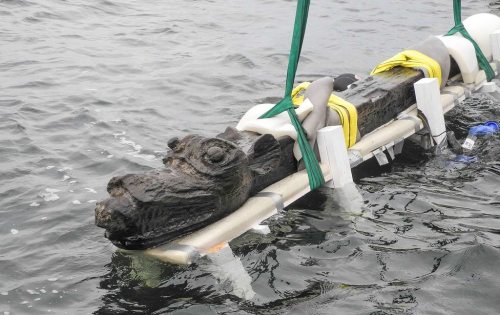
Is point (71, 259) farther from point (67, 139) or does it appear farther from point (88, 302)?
point (67, 139)

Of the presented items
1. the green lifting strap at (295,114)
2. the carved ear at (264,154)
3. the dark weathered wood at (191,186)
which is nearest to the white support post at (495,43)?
the green lifting strap at (295,114)

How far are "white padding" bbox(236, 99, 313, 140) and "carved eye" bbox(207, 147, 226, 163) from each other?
0.73 metres

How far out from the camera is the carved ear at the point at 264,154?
16.6 ft

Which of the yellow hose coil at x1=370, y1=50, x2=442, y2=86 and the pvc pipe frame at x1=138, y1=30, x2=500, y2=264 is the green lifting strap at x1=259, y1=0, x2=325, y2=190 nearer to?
the pvc pipe frame at x1=138, y1=30, x2=500, y2=264

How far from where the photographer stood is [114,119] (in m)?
7.98

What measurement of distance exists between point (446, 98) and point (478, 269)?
261 centimetres

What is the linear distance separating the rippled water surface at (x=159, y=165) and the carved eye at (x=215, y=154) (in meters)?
0.65

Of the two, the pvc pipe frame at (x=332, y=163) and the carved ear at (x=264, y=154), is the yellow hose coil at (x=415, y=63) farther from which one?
the carved ear at (x=264, y=154)

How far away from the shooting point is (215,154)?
463 centimetres

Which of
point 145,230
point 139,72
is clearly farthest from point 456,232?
point 139,72

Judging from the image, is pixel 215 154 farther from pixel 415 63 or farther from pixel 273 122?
pixel 415 63

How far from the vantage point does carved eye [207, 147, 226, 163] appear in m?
4.63

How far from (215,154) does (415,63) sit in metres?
3.03

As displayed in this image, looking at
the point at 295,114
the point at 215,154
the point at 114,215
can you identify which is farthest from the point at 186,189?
the point at 295,114
